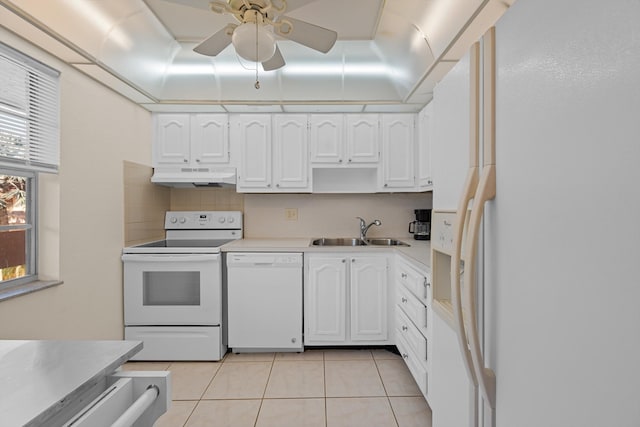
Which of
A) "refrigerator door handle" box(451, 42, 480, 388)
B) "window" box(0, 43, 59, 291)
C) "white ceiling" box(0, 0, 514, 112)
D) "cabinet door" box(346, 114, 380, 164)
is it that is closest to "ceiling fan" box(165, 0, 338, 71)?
"white ceiling" box(0, 0, 514, 112)

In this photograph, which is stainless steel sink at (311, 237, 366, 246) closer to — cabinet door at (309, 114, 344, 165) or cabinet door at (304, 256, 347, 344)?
cabinet door at (304, 256, 347, 344)

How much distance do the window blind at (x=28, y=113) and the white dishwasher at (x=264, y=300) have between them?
4.63 feet

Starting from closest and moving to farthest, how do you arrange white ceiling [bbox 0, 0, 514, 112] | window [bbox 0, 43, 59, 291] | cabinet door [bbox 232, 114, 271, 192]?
1. window [bbox 0, 43, 59, 291]
2. white ceiling [bbox 0, 0, 514, 112]
3. cabinet door [bbox 232, 114, 271, 192]

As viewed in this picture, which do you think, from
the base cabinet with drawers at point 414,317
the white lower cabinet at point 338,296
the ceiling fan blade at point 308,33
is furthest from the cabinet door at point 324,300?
the ceiling fan blade at point 308,33

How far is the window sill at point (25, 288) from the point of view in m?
1.75

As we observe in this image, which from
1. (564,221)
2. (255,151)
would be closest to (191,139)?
(255,151)

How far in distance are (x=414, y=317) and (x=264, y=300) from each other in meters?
1.24

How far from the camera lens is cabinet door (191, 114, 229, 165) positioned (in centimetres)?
315

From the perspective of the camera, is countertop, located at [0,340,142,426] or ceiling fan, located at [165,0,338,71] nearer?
countertop, located at [0,340,142,426]

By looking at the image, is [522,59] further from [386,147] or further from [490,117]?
[386,147]

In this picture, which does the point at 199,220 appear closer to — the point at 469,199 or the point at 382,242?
the point at 382,242

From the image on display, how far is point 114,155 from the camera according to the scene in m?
2.64

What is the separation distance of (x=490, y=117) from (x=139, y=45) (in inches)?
103

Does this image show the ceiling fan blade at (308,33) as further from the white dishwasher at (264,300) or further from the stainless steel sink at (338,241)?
the stainless steel sink at (338,241)
